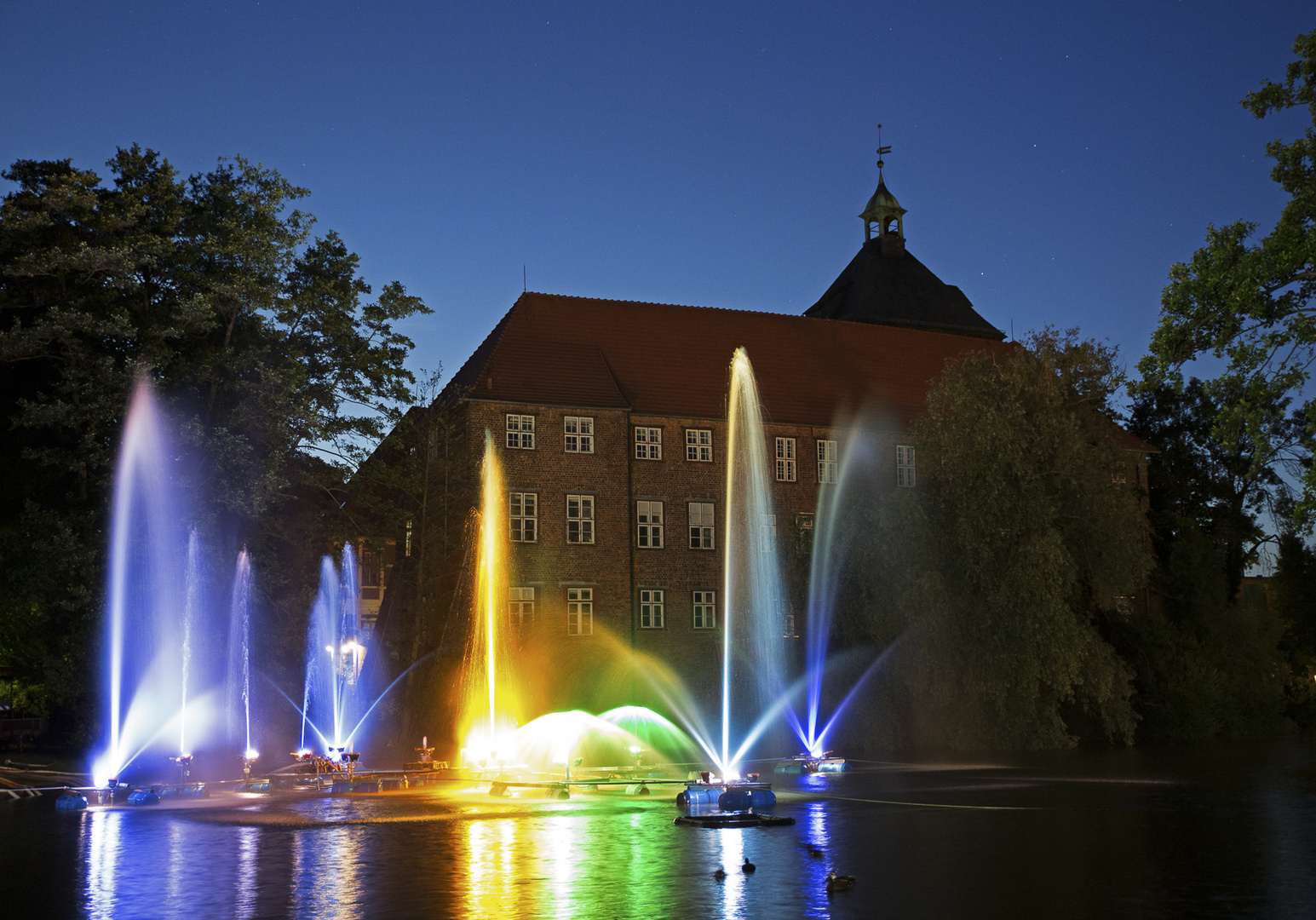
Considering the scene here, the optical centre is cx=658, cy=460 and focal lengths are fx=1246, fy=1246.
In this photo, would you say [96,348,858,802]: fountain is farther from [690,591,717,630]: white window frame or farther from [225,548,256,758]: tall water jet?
[690,591,717,630]: white window frame

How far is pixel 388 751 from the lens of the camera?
37531mm

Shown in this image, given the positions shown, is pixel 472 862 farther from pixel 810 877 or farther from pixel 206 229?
pixel 206 229

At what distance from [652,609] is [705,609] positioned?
7.27 ft

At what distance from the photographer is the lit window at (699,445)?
161 feet

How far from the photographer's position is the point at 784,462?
50.4 meters

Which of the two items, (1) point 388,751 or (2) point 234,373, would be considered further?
(1) point 388,751

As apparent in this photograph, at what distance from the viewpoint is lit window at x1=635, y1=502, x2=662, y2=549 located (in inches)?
1868

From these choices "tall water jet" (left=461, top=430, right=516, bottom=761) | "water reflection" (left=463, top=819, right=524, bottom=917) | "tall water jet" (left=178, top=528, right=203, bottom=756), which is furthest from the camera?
"tall water jet" (left=461, top=430, right=516, bottom=761)

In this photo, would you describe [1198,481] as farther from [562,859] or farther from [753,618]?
[562,859]

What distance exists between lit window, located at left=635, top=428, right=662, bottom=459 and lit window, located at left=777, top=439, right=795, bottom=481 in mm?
5181

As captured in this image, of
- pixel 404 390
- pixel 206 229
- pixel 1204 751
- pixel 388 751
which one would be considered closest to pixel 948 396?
pixel 1204 751

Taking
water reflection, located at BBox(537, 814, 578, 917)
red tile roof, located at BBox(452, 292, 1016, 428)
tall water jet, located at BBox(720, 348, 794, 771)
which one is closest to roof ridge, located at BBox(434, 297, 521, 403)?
red tile roof, located at BBox(452, 292, 1016, 428)

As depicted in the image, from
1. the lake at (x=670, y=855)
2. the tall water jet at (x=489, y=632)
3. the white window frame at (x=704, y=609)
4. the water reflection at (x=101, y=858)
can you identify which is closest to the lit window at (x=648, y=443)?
the white window frame at (x=704, y=609)

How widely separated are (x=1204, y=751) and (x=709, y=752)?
1423 cm
